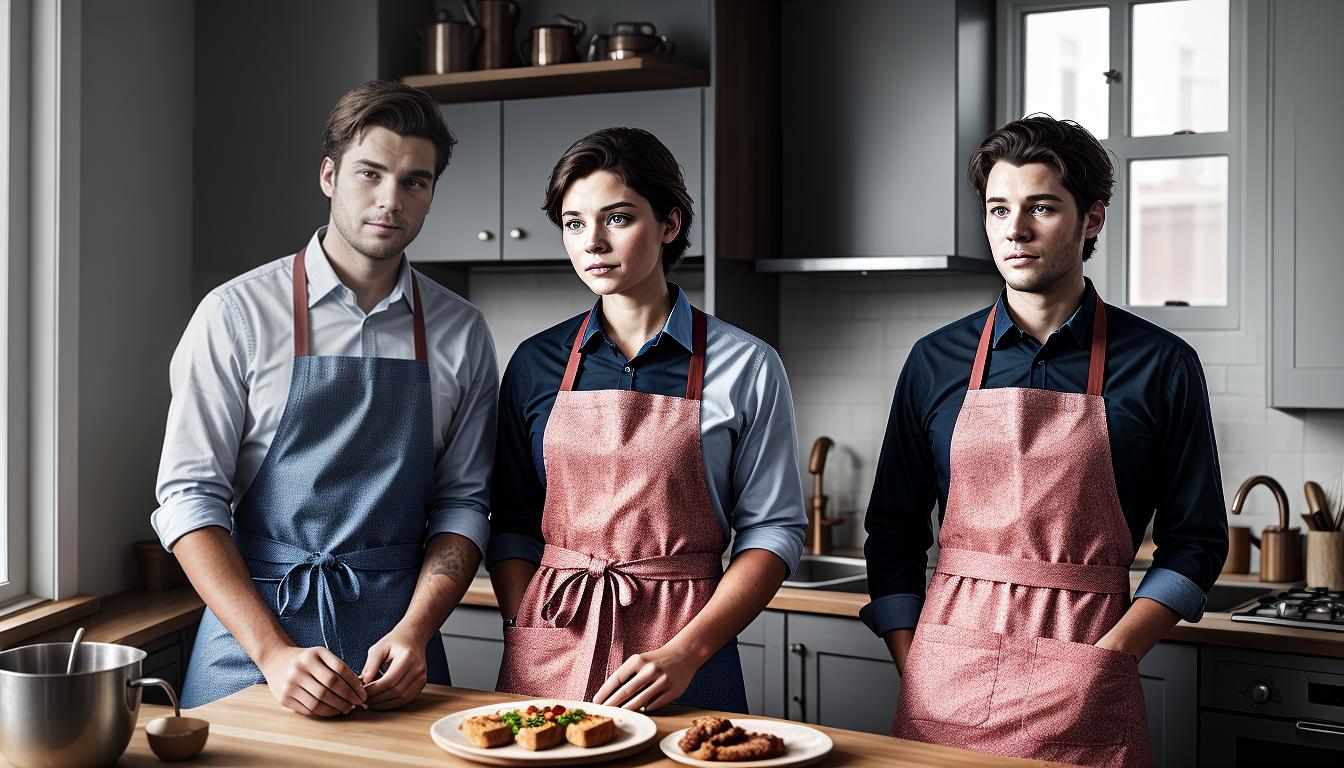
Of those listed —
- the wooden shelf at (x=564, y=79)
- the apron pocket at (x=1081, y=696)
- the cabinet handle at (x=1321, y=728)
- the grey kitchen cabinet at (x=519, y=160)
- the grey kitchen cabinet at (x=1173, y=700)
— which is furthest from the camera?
the grey kitchen cabinet at (x=519, y=160)

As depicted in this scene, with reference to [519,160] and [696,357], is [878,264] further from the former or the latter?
[696,357]

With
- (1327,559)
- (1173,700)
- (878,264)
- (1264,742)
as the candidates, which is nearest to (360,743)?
(1173,700)

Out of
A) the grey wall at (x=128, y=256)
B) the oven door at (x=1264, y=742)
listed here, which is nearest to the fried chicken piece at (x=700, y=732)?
the oven door at (x=1264, y=742)

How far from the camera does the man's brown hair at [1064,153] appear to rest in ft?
7.27

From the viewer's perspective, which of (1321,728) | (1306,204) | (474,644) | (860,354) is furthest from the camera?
(860,354)

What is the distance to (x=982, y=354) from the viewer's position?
7.72 ft

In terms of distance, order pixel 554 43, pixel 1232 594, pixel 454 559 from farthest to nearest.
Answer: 1. pixel 554 43
2. pixel 1232 594
3. pixel 454 559

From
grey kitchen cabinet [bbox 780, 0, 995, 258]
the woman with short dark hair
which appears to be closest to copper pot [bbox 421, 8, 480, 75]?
grey kitchen cabinet [bbox 780, 0, 995, 258]

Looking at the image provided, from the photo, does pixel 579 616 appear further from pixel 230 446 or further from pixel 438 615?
pixel 230 446

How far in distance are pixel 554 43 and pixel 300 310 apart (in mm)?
1645

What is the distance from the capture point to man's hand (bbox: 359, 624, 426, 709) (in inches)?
78.4

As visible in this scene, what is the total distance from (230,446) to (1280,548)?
2.70 metres

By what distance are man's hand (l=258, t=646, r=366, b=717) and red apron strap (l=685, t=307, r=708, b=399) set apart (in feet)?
2.45

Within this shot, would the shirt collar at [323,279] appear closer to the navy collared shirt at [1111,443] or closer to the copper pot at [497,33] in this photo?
the navy collared shirt at [1111,443]
